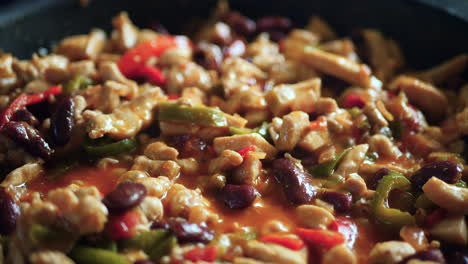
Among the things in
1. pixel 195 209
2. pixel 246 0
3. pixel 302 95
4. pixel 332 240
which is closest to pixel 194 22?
pixel 246 0

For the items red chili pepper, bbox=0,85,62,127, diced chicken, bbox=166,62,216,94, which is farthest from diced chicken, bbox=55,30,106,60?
diced chicken, bbox=166,62,216,94

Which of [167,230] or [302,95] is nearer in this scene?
[167,230]

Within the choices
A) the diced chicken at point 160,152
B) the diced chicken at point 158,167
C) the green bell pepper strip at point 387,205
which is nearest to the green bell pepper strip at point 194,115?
the diced chicken at point 160,152

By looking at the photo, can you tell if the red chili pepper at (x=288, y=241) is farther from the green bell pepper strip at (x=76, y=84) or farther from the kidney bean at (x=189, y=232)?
the green bell pepper strip at (x=76, y=84)

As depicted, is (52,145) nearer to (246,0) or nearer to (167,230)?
(167,230)

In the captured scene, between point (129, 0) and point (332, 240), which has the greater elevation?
point (129, 0)

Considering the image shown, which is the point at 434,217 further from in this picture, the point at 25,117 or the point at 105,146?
the point at 25,117
